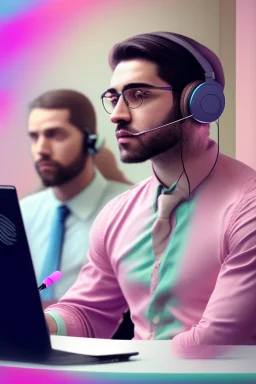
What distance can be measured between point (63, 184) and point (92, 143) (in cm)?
17

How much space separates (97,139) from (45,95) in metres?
0.25

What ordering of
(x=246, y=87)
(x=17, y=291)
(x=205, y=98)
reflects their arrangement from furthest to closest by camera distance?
(x=246, y=87) → (x=205, y=98) → (x=17, y=291)

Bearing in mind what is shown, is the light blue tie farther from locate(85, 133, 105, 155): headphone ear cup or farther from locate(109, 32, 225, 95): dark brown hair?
locate(109, 32, 225, 95): dark brown hair

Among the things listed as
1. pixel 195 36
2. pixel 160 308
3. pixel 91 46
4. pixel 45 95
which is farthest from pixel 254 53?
pixel 160 308

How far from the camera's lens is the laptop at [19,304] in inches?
39.1

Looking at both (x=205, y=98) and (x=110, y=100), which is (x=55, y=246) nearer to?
(x=110, y=100)

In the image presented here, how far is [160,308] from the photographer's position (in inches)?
75.6

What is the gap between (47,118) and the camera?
2.42 meters

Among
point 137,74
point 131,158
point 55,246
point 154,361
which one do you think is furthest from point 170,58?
point 154,361

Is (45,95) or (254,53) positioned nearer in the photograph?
(254,53)

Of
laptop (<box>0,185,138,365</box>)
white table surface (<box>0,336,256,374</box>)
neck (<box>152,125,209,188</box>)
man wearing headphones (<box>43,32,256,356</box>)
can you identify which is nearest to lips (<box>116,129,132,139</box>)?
man wearing headphones (<box>43,32,256,356</box>)

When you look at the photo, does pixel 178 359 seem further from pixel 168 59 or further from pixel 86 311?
pixel 168 59

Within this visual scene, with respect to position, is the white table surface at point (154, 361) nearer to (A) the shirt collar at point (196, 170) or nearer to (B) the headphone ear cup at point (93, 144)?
(A) the shirt collar at point (196, 170)

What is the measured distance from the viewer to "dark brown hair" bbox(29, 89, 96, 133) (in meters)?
2.40
